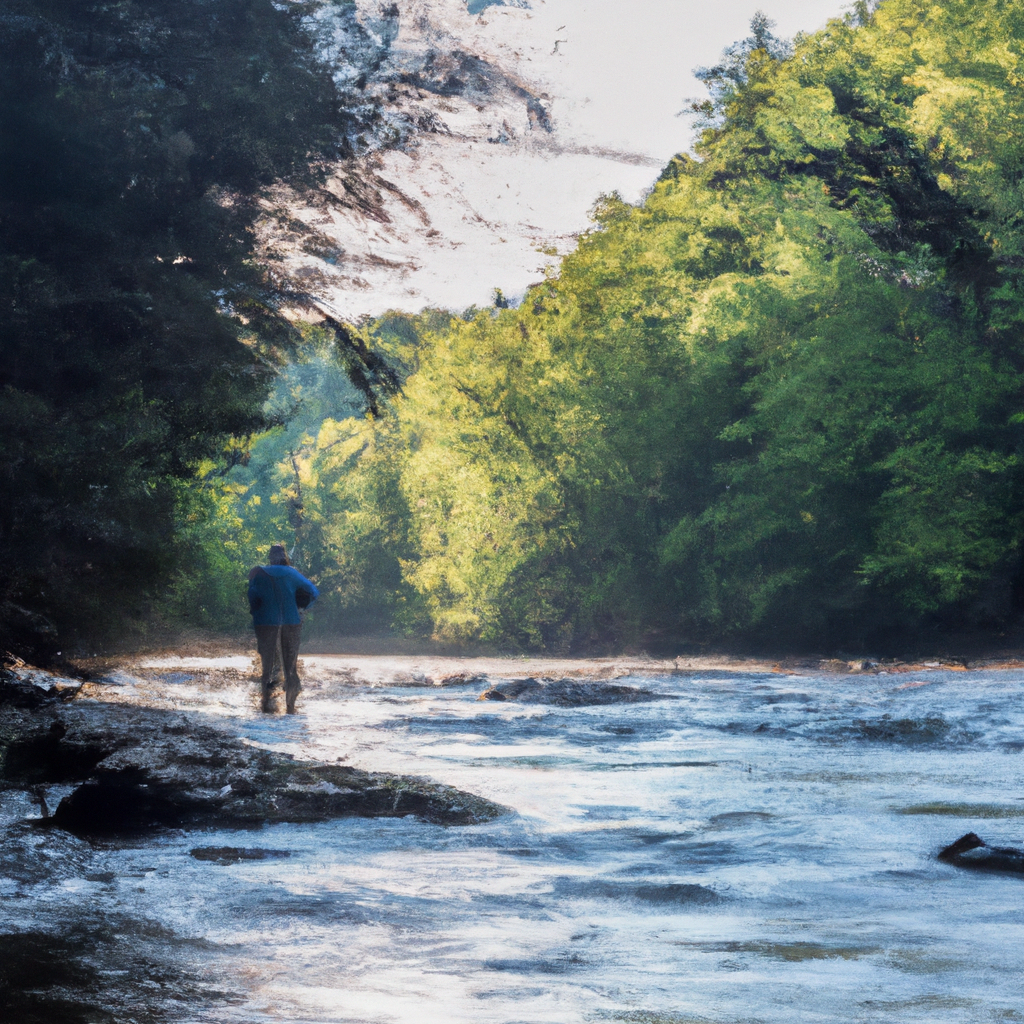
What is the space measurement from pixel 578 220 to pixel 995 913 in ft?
31.3

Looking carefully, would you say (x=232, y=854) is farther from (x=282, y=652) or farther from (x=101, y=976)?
(x=282, y=652)

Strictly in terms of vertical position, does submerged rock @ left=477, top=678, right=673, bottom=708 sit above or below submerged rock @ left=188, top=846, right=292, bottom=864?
below

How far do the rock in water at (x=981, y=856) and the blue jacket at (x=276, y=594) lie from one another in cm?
828

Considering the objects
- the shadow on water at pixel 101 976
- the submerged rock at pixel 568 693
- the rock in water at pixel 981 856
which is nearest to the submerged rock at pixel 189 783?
the shadow on water at pixel 101 976

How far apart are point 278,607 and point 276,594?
148 millimetres

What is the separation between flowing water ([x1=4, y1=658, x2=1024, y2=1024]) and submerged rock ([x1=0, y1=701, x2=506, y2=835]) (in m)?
0.27

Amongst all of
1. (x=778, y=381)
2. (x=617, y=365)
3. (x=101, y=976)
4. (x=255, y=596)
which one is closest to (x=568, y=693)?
(x=255, y=596)

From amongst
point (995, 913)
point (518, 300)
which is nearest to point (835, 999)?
point (995, 913)

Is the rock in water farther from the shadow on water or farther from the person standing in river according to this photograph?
the person standing in river

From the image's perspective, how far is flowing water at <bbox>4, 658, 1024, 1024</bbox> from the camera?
4.18m

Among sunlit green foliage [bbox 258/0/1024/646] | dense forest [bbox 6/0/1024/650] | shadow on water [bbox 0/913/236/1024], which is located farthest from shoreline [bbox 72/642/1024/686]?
shadow on water [bbox 0/913/236/1024]

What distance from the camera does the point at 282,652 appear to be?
13812mm

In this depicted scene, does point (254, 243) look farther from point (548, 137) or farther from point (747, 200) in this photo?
point (747, 200)

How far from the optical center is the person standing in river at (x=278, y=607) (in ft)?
44.5
